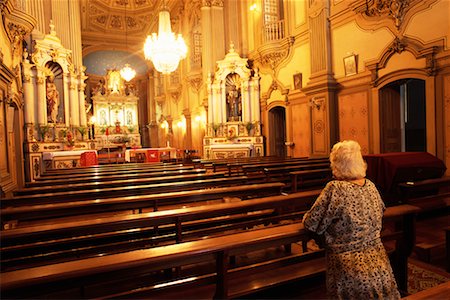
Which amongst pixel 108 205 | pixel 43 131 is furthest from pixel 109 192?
pixel 43 131

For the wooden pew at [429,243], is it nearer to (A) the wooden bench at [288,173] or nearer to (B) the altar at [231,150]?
(A) the wooden bench at [288,173]

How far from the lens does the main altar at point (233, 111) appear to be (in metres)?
13.1

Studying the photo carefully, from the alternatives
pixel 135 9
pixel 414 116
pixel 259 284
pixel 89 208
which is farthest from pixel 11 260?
pixel 135 9

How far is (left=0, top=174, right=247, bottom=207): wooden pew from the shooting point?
3.66 m

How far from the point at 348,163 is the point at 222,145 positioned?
11283 mm

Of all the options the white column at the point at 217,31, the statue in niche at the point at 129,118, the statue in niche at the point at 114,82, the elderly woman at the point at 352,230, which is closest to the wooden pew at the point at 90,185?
the elderly woman at the point at 352,230

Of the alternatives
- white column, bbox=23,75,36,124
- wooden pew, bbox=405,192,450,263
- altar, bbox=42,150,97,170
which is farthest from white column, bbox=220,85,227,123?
wooden pew, bbox=405,192,450,263

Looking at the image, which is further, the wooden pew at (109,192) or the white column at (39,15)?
the white column at (39,15)

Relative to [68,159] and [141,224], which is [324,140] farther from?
[68,159]

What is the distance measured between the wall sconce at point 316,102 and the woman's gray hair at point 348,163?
7972 mm

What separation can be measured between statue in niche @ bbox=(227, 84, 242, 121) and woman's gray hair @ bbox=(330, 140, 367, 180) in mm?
11845

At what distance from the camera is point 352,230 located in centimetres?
191

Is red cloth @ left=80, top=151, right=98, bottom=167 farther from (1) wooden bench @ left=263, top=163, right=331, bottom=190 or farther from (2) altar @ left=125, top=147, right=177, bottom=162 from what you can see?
(1) wooden bench @ left=263, top=163, right=331, bottom=190

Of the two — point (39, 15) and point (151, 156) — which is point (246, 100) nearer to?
point (151, 156)
